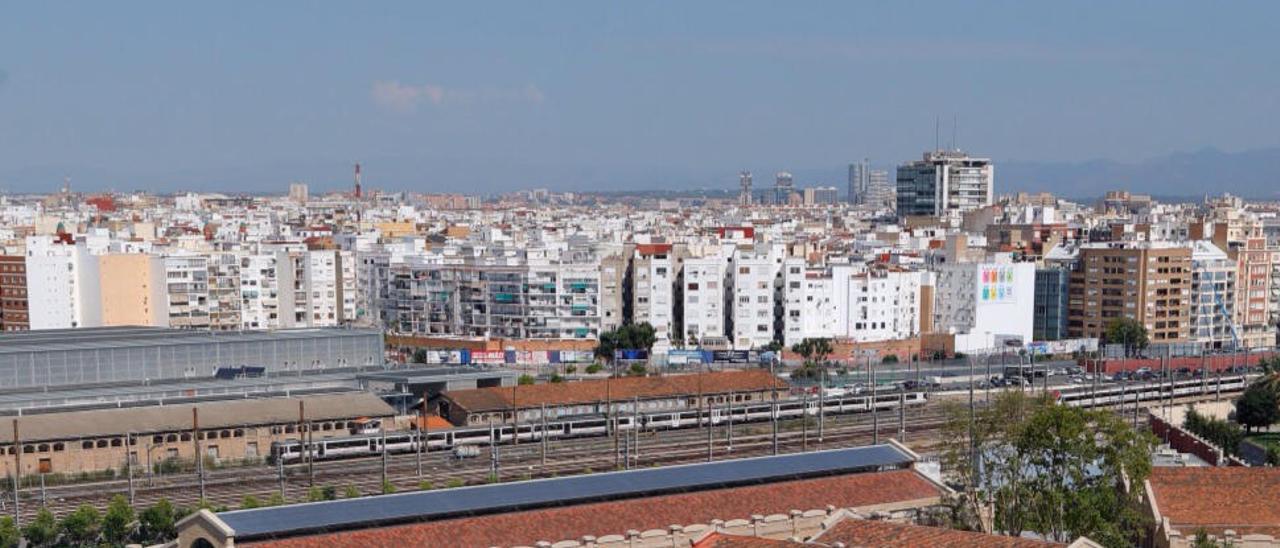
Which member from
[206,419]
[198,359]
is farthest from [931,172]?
[206,419]

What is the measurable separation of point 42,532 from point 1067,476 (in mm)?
21243

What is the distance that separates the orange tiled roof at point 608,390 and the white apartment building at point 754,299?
15.1m

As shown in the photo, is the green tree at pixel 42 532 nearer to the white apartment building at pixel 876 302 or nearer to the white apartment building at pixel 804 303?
the white apartment building at pixel 804 303

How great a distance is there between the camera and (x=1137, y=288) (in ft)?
248

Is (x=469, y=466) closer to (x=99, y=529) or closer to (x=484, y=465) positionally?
(x=484, y=465)

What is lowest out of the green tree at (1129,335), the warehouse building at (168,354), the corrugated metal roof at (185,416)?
the green tree at (1129,335)

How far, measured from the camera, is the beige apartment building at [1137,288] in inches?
2987

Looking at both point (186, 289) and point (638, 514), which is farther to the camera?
point (186, 289)

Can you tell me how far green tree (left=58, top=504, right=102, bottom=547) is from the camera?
3312cm

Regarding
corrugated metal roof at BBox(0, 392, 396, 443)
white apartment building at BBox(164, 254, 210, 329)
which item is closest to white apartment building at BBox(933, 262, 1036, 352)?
corrugated metal roof at BBox(0, 392, 396, 443)

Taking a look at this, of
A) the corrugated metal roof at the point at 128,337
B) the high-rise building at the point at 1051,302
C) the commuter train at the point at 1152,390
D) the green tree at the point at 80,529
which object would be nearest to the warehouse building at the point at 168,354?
the corrugated metal roof at the point at 128,337

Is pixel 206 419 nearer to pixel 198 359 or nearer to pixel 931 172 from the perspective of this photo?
pixel 198 359

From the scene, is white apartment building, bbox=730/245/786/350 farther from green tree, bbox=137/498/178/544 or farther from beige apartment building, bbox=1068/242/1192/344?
green tree, bbox=137/498/178/544

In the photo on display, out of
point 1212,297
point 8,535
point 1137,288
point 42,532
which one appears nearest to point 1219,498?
point 42,532
